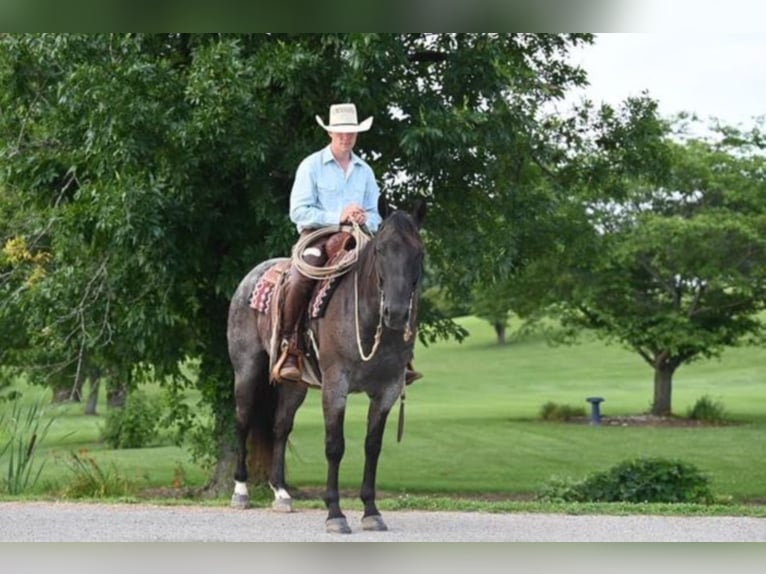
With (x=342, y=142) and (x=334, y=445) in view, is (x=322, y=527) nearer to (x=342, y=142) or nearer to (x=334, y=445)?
(x=334, y=445)

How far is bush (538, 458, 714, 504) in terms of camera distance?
13.0 metres

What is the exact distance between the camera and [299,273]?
920cm

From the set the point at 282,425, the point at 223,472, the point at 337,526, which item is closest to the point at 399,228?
the point at 337,526

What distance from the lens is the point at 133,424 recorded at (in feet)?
85.9

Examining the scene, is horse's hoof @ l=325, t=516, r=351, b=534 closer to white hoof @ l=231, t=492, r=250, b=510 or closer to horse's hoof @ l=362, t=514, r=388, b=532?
horse's hoof @ l=362, t=514, r=388, b=532

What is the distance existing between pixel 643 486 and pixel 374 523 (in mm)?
4755

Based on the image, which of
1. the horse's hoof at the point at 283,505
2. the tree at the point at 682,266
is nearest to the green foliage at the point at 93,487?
the horse's hoof at the point at 283,505

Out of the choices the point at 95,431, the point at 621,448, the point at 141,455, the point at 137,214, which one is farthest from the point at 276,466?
→ the point at 95,431

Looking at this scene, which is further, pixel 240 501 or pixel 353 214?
pixel 240 501

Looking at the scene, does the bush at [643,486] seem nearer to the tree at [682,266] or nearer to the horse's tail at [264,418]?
the horse's tail at [264,418]

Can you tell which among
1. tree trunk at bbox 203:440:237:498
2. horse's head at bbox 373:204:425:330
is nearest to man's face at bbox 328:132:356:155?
horse's head at bbox 373:204:425:330

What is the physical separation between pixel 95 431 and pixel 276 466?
2420 cm

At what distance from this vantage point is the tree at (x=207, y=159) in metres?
12.9
